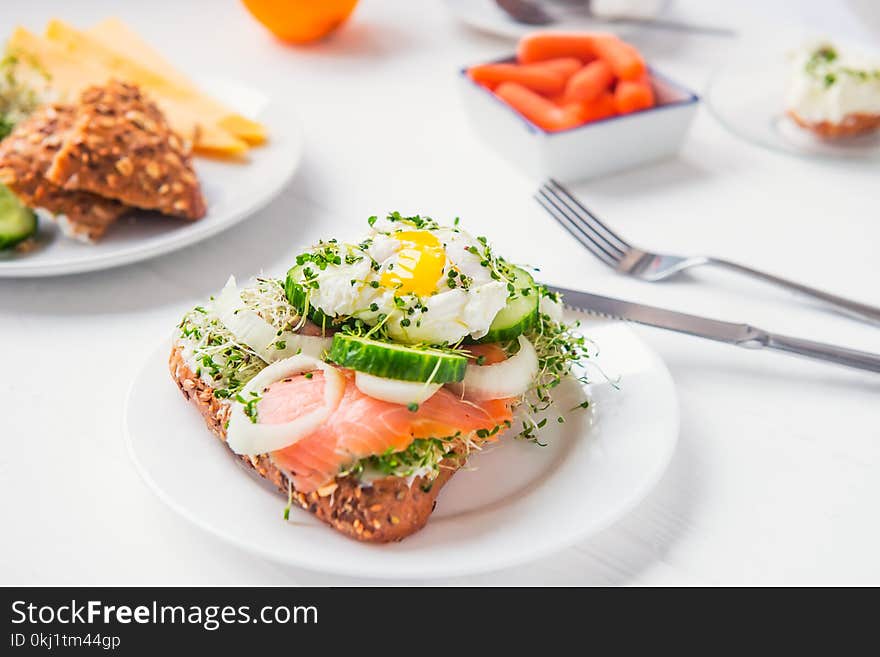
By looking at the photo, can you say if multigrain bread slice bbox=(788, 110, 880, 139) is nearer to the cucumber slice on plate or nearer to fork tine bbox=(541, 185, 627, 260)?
fork tine bbox=(541, 185, 627, 260)

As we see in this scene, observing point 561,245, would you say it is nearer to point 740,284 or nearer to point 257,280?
point 740,284

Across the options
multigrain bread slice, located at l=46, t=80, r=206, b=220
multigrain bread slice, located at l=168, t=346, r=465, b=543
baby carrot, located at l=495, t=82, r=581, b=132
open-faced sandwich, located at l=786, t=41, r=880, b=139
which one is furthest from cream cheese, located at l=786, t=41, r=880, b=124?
multigrain bread slice, located at l=168, t=346, r=465, b=543

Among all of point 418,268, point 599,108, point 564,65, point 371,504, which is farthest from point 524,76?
point 371,504

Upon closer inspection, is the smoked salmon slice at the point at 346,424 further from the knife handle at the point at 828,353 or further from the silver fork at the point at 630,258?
the silver fork at the point at 630,258

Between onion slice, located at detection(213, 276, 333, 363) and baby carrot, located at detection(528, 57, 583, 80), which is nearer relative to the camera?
onion slice, located at detection(213, 276, 333, 363)

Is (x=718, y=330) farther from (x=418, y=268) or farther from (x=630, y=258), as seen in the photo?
(x=418, y=268)
